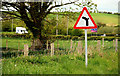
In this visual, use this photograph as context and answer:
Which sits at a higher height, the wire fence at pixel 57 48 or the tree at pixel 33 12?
the tree at pixel 33 12

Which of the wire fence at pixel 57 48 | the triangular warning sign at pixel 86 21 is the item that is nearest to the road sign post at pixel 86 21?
the triangular warning sign at pixel 86 21

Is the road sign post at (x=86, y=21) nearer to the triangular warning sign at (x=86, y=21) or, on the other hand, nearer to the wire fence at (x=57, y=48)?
the triangular warning sign at (x=86, y=21)

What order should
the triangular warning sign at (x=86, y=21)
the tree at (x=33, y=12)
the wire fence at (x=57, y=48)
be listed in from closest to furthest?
the triangular warning sign at (x=86, y=21) → the wire fence at (x=57, y=48) → the tree at (x=33, y=12)

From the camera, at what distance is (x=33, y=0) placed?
14.6 metres

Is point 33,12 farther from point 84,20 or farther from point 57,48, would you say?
point 84,20

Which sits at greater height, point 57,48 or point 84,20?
point 84,20

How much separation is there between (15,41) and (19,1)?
623 cm

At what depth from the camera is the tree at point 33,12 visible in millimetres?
15781

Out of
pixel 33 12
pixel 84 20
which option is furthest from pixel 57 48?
pixel 84 20

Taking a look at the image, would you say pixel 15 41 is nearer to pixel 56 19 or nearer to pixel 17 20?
pixel 17 20

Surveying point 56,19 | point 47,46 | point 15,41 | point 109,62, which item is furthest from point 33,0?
point 109,62

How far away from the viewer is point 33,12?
15938 millimetres

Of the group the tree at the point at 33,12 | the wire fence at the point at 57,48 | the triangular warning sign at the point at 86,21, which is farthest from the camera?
the tree at the point at 33,12

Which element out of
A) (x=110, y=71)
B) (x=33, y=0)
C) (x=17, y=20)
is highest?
(x=33, y=0)
